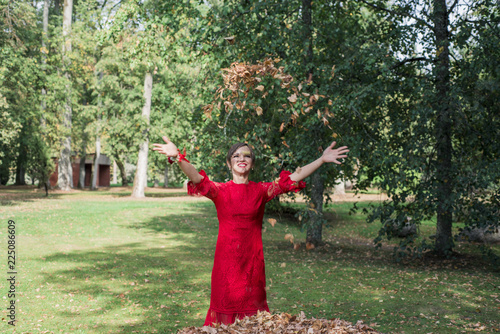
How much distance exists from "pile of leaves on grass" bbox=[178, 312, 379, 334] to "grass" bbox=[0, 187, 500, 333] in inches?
→ 137

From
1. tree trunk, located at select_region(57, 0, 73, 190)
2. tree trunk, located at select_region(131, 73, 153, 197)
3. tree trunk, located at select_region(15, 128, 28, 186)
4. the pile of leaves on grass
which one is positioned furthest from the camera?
tree trunk, located at select_region(15, 128, 28, 186)

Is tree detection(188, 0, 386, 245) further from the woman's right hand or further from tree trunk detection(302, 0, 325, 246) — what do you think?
the woman's right hand

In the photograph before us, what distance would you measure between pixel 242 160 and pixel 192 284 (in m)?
5.53

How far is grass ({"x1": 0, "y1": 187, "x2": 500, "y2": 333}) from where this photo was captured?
6676 millimetres

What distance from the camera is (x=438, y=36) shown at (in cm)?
1050

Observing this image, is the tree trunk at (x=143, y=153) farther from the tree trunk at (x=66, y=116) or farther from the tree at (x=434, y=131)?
the tree at (x=434, y=131)

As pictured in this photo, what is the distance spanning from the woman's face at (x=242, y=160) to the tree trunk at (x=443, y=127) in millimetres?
6457

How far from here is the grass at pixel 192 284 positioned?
6676mm

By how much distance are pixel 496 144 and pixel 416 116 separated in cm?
194

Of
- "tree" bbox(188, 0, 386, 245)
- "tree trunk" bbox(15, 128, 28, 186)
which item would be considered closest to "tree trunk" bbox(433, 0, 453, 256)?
"tree" bbox(188, 0, 386, 245)

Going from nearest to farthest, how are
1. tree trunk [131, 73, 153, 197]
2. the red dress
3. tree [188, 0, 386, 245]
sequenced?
the red dress, tree [188, 0, 386, 245], tree trunk [131, 73, 153, 197]

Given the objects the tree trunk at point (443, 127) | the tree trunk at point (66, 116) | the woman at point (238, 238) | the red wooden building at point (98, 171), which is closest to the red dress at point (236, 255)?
the woman at point (238, 238)

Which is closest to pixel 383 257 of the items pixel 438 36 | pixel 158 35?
pixel 438 36

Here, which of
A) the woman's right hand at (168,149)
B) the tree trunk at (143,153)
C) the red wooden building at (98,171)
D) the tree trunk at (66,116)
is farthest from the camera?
the red wooden building at (98,171)
